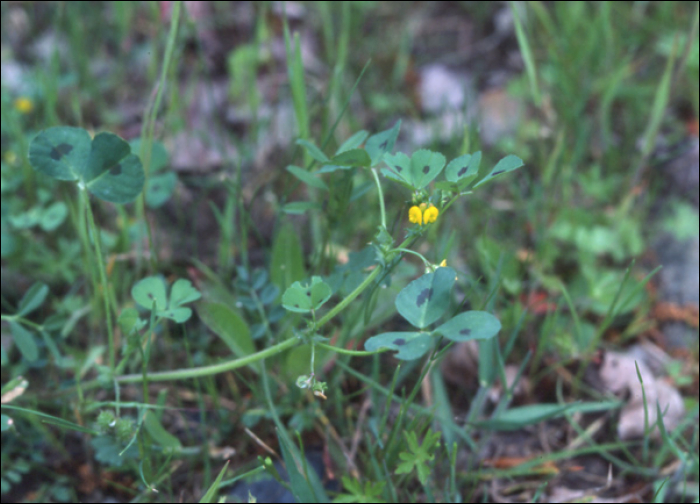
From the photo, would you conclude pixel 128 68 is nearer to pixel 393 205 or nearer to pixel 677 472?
pixel 393 205

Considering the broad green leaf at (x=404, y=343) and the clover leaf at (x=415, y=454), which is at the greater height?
the broad green leaf at (x=404, y=343)

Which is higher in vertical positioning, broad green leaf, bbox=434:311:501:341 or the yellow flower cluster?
the yellow flower cluster

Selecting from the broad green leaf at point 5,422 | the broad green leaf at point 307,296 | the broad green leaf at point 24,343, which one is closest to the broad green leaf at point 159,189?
the broad green leaf at point 24,343

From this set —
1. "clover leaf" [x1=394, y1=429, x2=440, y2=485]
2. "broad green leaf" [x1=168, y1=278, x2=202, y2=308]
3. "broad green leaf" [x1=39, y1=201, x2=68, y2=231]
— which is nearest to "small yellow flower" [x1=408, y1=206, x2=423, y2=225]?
"clover leaf" [x1=394, y1=429, x2=440, y2=485]

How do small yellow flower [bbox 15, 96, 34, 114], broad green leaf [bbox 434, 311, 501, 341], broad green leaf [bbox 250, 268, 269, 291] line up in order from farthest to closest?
1. small yellow flower [bbox 15, 96, 34, 114]
2. broad green leaf [bbox 250, 268, 269, 291]
3. broad green leaf [bbox 434, 311, 501, 341]

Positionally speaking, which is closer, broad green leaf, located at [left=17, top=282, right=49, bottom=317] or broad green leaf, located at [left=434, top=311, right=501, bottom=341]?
broad green leaf, located at [left=434, top=311, right=501, bottom=341]

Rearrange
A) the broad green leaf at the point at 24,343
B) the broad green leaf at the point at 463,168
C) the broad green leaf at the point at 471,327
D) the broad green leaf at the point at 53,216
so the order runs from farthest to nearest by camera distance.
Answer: the broad green leaf at the point at 53,216
the broad green leaf at the point at 24,343
the broad green leaf at the point at 463,168
the broad green leaf at the point at 471,327

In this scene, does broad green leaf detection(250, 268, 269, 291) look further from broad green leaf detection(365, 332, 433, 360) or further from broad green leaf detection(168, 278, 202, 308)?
broad green leaf detection(365, 332, 433, 360)

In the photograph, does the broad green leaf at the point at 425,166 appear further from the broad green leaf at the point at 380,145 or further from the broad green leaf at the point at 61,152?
the broad green leaf at the point at 61,152
